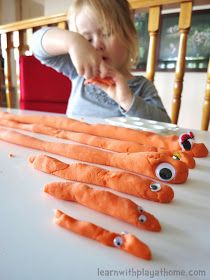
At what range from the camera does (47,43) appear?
74cm

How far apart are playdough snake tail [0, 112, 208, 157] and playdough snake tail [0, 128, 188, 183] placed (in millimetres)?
93

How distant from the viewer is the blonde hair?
787mm

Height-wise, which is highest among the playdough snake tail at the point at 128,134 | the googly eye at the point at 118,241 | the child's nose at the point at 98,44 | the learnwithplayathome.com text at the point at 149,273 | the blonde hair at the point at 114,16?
the blonde hair at the point at 114,16

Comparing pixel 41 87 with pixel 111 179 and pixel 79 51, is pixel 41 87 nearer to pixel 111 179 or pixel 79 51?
pixel 79 51

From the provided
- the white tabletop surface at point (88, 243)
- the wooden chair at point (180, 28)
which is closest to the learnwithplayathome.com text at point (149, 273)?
the white tabletop surface at point (88, 243)

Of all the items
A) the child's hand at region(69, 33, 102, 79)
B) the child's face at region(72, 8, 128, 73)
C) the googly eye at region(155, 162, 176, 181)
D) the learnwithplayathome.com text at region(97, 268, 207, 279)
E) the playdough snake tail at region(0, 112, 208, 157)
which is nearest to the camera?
the learnwithplayathome.com text at region(97, 268, 207, 279)

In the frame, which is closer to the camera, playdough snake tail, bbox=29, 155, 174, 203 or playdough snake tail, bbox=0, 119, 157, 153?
playdough snake tail, bbox=29, 155, 174, 203

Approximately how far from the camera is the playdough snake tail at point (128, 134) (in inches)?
14.0

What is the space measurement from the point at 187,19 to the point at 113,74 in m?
0.52

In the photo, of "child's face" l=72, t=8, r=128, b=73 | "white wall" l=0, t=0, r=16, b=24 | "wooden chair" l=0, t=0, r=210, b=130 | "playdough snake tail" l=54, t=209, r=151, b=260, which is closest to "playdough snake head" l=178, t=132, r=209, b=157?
"playdough snake tail" l=54, t=209, r=151, b=260

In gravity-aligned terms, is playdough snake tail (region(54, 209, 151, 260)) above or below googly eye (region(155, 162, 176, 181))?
below

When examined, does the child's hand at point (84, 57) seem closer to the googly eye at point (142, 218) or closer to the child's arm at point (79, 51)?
the child's arm at point (79, 51)

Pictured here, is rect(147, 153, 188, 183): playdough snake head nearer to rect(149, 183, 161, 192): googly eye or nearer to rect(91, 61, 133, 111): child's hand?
rect(149, 183, 161, 192): googly eye

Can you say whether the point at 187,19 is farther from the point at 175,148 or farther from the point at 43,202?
the point at 43,202
